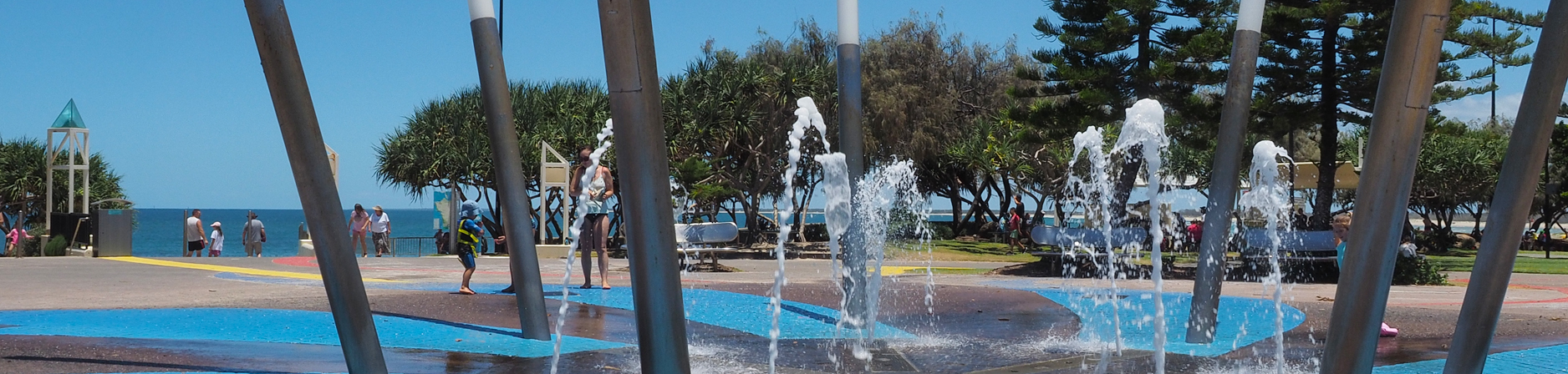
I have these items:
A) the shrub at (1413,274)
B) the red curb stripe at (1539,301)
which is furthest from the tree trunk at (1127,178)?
the red curb stripe at (1539,301)

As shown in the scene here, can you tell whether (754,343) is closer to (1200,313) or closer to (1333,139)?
(1200,313)

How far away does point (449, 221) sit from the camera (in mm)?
27422

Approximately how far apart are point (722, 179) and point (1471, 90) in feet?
61.0

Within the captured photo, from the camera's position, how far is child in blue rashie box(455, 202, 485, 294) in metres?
9.43

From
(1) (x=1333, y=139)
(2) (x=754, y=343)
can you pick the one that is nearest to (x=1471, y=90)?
(1) (x=1333, y=139)

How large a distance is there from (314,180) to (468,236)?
4984 mm

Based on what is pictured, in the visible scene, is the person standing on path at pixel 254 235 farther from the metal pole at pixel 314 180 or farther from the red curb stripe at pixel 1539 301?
the red curb stripe at pixel 1539 301

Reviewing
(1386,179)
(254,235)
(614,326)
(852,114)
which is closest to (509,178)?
(614,326)

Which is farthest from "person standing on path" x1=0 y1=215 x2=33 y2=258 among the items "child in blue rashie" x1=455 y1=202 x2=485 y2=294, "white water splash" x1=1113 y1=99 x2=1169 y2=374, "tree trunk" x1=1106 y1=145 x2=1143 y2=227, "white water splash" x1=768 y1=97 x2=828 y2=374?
"white water splash" x1=1113 y1=99 x2=1169 y2=374

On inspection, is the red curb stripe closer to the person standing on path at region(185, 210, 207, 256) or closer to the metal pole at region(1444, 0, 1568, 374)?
the metal pole at region(1444, 0, 1568, 374)

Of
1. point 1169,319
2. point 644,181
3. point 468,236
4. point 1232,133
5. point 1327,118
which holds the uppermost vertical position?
point 1327,118

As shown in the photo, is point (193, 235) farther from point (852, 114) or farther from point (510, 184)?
point (852, 114)

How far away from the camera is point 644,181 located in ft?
12.9

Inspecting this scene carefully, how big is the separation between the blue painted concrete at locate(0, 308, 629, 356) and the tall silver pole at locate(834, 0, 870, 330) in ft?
6.07
